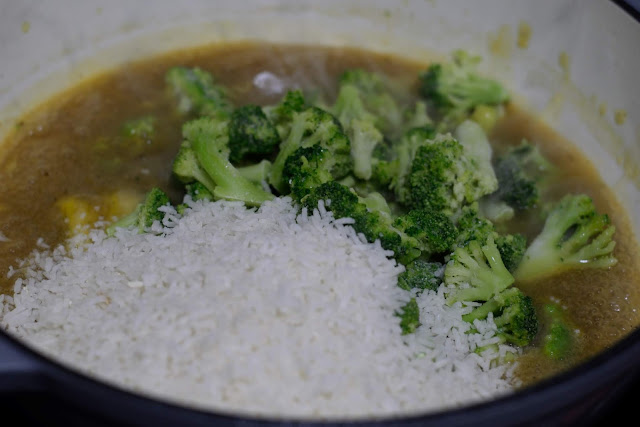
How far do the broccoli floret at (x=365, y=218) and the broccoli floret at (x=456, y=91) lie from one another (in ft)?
2.89

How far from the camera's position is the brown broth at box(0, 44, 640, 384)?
206 centimetres

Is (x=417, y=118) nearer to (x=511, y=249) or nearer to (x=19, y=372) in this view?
→ (x=511, y=249)

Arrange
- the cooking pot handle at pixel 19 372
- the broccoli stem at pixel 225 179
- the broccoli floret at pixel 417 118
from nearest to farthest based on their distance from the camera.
→ the cooking pot handle at pixel 19 372 < the broccoli stem at pixel 225 179 < the broccoli floret at pixel 417 118

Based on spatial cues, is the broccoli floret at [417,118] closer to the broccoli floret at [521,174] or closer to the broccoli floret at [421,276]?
the broccoli floret at [521,174]

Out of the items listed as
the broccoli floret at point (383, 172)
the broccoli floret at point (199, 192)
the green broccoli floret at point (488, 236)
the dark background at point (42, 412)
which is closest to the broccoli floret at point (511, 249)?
the green broccoli floret at point (488, 236)

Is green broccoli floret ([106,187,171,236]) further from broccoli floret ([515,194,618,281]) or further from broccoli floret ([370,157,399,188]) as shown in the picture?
broccoli floret ([515,194,618,281])

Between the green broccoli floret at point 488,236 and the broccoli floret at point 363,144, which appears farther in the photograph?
the broccoli floret at point 363,144

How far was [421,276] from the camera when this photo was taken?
6.23 ft

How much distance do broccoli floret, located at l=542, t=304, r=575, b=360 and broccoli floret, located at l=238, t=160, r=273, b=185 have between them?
3.32 feet

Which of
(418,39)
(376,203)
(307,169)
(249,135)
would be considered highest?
(418,39)

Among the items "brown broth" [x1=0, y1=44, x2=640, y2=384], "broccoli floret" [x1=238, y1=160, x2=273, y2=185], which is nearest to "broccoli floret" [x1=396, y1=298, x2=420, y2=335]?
"brown broth" [x1=0, y1=44, x2=640, y2=384]

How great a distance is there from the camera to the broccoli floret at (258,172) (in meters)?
2.23

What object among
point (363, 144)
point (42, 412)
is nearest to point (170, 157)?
point (363, 144)

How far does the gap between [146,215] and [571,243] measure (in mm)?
1402
